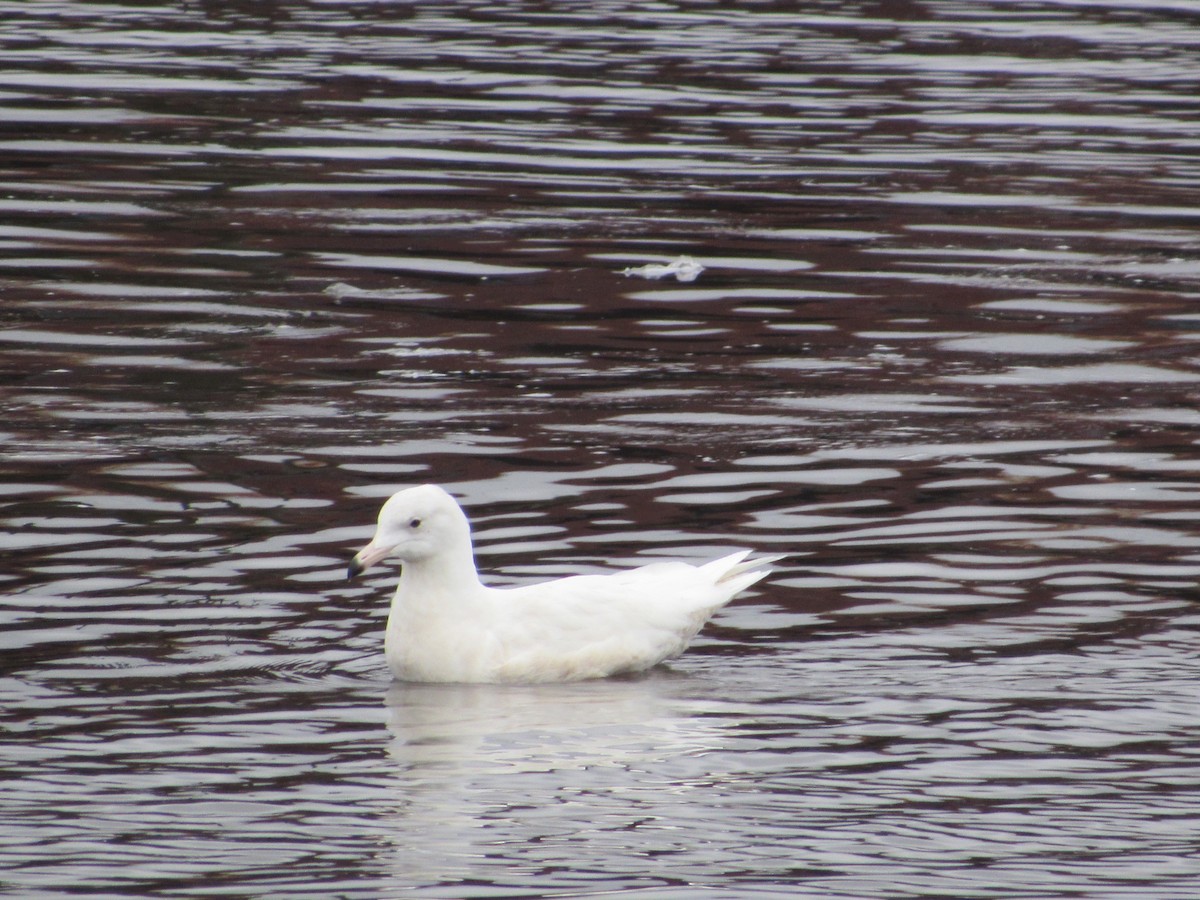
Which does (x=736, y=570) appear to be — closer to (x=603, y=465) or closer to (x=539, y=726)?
(x=539, y=726)

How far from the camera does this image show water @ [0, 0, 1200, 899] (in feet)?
26.2

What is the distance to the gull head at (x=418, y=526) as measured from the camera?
982 cm

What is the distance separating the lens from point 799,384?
14.4 metres

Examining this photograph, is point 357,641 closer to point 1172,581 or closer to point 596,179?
point 1172,581

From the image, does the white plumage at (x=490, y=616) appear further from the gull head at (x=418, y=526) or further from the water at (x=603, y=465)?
the water at (x=603, y=465)

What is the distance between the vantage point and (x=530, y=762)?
8.66 meters

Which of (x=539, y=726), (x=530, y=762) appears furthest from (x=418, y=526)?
(x=530, y=762)

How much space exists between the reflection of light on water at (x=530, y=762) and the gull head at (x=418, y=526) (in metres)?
0.57

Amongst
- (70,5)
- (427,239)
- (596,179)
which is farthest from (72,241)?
(70,5)

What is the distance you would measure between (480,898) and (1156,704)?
3.16 metres

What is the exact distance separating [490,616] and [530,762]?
132cm

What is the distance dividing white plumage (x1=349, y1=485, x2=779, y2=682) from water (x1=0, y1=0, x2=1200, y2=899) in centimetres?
16

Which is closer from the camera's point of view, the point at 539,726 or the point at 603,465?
the point at 539,726

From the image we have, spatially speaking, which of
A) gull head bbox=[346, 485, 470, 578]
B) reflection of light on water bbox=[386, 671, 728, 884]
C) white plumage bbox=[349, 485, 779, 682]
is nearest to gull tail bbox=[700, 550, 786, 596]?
white plumage bbox=[349, 485, 779, 682]
